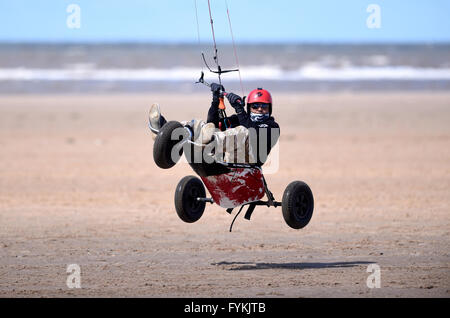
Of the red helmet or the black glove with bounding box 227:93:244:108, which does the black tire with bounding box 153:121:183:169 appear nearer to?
the black glove with bounding box 227:93:244:108

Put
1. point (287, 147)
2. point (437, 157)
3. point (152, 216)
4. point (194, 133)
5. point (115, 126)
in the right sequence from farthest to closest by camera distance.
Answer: point (115, 126) → point (287, 147) → point (437, 157) → point (152, 216) → point (194, 133)

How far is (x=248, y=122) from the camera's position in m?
10.1

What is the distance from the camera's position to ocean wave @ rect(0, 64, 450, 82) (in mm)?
55812

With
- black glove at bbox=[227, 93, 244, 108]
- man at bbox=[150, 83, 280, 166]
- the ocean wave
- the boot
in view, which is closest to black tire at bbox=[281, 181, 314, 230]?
man at bbox=[150, 83, 280, 166]

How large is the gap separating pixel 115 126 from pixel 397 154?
12551 mm

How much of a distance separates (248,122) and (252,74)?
4925 cm

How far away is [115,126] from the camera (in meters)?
31.3

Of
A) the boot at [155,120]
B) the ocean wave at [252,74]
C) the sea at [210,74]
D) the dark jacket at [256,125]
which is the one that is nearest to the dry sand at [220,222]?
the dark jacket at [256,125]

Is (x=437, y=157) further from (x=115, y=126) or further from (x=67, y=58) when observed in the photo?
(x=67, y=58)

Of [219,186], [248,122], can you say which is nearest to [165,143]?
[219,186]

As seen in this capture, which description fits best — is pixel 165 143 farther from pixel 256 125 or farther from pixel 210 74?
pixel 210 74

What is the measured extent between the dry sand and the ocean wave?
2534 centimetres
